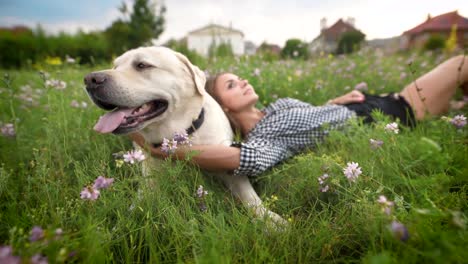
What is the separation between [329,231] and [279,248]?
0.24 m

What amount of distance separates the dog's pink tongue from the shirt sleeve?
2.67 feet

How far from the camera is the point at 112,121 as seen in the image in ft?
6.29

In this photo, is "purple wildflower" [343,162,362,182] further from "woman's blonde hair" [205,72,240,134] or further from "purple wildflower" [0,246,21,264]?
"woman's blonde hair" [205,72,240,134]

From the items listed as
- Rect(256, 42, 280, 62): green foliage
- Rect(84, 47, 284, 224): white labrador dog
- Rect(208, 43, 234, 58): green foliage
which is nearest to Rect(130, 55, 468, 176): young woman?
Rect(84, 47, 284, 224): white labrador dog

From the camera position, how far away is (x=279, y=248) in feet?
4.13

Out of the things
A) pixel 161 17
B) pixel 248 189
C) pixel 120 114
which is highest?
pixel 161 17

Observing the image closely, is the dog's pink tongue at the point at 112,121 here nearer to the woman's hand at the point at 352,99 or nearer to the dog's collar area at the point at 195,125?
the dog's collar area at the point at 195,125

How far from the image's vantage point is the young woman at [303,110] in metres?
2.56

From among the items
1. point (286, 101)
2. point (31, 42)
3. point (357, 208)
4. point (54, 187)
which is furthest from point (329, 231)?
point (31, 42)

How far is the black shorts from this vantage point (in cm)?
302

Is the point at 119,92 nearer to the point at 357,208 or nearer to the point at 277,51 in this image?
the point at 357,208

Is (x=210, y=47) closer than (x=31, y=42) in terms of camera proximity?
Yes

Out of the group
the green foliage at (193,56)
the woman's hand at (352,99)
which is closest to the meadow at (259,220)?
the woman's hand at (352,99)

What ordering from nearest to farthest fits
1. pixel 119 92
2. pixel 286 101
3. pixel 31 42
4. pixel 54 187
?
pixel 54 187 < pixel 119 92 < pixel 286 101 < pixel 31 42
